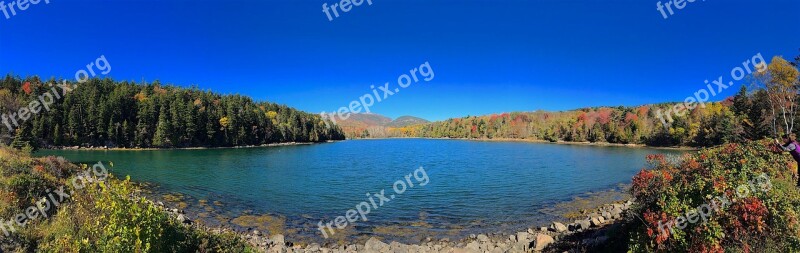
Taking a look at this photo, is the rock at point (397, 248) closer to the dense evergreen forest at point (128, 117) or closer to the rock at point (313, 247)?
the rock at point (313, 247)

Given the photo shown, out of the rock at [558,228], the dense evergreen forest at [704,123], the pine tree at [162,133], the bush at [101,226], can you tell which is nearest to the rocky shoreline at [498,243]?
the rock at [558,228]

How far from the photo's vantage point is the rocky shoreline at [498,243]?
14.8m

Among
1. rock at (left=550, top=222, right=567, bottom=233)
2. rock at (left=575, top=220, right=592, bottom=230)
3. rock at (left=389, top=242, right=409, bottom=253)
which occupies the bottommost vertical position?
rock at (left=389, top=242, right=409, bottom=253)

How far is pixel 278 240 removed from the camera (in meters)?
17.9

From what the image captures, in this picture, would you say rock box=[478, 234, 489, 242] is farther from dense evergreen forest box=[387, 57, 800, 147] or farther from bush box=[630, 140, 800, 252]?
dense evergreen forest box=[387, 57, 800, 147]

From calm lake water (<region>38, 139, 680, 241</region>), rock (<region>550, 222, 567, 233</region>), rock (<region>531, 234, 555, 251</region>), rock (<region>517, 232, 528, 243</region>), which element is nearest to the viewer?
rock (<region>531, 234, 555, 251</region>)

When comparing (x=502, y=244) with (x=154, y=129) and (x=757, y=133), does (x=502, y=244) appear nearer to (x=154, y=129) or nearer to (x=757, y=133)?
(x=757, y=133)

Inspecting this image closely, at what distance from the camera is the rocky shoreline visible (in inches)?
584

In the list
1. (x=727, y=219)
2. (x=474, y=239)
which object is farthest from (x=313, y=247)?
(x=727, y=219)

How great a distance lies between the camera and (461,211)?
24.8m

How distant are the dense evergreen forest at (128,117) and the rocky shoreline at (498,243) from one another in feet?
306

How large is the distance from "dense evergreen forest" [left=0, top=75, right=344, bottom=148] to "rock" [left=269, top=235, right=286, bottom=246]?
9183 centimetres

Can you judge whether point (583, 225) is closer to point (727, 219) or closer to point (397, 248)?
point (397, 248)

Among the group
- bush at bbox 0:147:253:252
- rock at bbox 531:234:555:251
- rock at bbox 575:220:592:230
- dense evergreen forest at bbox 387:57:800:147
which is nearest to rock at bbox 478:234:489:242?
rock at bbox 531:234:555:251
